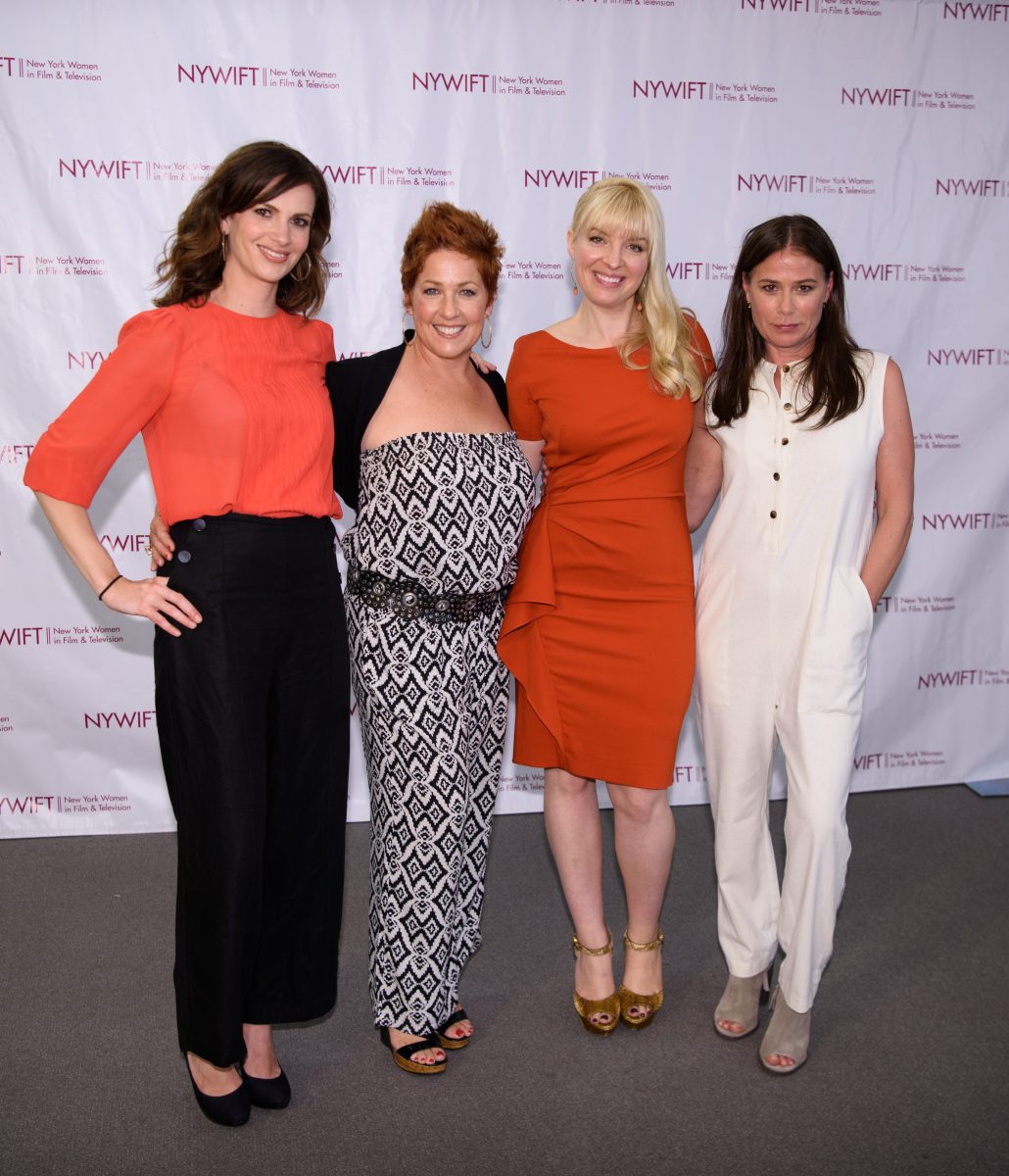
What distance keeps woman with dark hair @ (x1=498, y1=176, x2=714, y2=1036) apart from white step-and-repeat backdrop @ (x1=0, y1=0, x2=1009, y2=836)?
1.46 metres

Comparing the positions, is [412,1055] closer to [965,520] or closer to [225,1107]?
[225,1107]

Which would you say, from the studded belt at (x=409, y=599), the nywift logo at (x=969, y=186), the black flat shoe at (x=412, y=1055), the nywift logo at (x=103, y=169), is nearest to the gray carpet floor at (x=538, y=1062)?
the black flat shoe at (x=412, y=1055)

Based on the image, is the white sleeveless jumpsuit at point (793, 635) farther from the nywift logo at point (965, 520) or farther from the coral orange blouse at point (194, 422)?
the nywift logo at point (965, 520)

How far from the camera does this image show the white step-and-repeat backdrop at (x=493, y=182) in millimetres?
3781

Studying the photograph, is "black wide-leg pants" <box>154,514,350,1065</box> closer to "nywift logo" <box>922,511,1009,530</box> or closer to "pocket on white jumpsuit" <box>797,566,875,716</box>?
"pocket on white jumpsuit" <box>797,566,875,716</box>

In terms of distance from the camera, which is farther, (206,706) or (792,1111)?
(792,1111)

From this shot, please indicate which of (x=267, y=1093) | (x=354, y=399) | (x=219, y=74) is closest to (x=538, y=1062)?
(x=267, y=1093)

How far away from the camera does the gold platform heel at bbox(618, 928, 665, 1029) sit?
9.32ft

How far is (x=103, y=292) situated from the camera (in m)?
3.86

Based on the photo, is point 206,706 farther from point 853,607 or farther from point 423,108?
point 423,108

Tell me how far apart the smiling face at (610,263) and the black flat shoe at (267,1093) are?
188 cm

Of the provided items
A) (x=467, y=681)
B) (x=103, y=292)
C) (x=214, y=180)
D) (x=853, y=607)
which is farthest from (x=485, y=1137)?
(x=103, y=292)

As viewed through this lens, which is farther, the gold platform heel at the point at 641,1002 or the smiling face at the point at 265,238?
the gold platform heel at the point at 641,1002

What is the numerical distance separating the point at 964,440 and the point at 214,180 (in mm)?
3085
